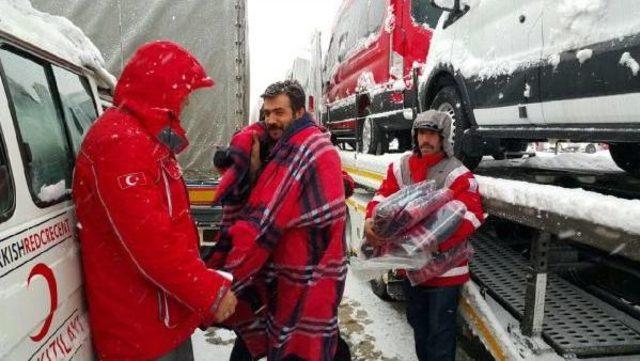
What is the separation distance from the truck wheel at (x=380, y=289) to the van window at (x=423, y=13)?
3.18m

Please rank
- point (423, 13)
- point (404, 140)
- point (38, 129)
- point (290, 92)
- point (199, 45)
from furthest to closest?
1. point (404, 140)
2. point (423, 13)
3. point (199, 45)
4. point (290, 92)
5. point (38, 129)

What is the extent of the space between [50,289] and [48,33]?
1140 millimetres

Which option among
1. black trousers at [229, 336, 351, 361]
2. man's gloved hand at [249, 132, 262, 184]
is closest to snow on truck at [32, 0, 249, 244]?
black trousers at [229, 336, 351, 361]

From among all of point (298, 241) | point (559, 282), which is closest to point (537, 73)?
point (559, 282)

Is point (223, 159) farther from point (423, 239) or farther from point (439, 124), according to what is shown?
point (439, 124)

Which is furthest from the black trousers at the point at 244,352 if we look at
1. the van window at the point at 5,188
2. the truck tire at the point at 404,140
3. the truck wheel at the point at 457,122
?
the truck tire at the point at 404,140

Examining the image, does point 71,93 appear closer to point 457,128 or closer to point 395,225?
point 395,225

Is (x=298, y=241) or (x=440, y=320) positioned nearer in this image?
(x=298, y=241)

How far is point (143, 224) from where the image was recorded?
4.66 feet

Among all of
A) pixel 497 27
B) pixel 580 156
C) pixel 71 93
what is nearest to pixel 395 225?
pixel 71 93

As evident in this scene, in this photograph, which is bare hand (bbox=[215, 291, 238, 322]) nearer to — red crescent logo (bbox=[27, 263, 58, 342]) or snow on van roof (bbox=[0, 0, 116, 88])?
red crescent logo (bbox=[27, 263, 58, 342])

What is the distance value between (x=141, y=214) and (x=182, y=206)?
221 mm

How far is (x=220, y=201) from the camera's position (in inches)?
85.9

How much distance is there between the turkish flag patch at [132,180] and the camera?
4.67ft
